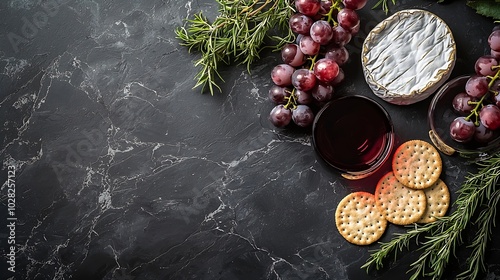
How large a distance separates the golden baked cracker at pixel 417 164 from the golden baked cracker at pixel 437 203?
3 cm

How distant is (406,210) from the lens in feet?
4.85

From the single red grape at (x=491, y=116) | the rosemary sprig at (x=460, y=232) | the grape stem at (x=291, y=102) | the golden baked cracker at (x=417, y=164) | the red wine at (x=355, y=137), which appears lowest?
the rosemary sprig at (x=460, y=232)

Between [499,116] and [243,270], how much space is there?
0.67m

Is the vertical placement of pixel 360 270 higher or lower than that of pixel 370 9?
lower

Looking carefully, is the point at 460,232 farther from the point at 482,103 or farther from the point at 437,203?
the point at 482,103

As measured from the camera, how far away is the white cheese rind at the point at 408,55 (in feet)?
4.72

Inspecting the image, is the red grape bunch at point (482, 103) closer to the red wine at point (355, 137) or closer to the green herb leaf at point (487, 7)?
the green herb leaf at point (487, 7)

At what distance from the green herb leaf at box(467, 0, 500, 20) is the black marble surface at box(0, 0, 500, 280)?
42mm

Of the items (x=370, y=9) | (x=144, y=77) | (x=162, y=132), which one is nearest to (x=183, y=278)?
(x=162, y=132)

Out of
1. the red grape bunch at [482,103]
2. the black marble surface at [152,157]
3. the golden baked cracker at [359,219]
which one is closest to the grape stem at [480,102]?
the red grape bunch at [482,103]

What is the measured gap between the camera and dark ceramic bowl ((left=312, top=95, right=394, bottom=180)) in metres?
1.48

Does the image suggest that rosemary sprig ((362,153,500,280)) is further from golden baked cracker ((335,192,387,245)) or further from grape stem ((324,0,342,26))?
grape stem ((324,0,342,26))

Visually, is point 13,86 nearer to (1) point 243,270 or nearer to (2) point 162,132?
(2) point 162,132

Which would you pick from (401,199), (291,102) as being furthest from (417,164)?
(291,102)
